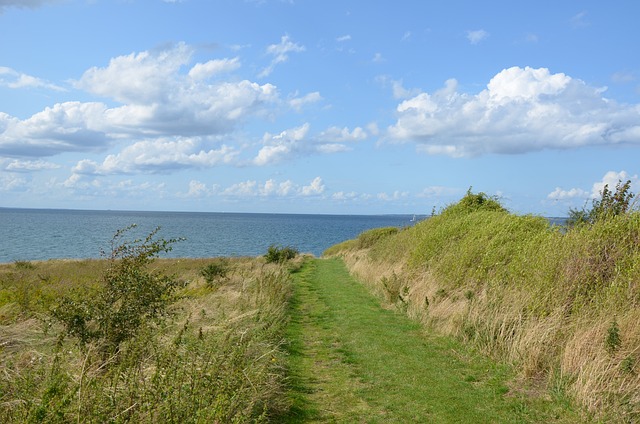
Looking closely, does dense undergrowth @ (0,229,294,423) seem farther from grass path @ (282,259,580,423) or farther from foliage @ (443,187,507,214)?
foliage @ (443,187,507,214)

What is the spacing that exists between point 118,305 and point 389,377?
4.92 meters

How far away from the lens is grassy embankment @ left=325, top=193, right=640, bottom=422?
21.9 ft

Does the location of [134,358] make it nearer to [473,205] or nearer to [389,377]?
[389,377]

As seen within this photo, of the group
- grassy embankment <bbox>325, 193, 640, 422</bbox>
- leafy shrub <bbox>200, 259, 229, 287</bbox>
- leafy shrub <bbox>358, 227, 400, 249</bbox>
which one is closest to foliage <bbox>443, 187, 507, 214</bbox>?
grassy embankment <bbox>325, 193, 640, 422</bbox>

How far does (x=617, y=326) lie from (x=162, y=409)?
20.8 ft

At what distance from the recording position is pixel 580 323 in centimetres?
794

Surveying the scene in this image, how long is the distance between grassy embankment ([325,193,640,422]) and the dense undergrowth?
3.96m

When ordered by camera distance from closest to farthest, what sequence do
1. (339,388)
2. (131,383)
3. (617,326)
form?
(131,383) → (617,326) → (339,388)

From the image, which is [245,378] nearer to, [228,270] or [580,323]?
[580,323]

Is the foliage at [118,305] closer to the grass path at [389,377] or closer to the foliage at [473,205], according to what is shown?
the grass path at [389,377]

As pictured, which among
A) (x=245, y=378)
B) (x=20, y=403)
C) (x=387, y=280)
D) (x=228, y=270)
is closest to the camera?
(x=20, y=403)

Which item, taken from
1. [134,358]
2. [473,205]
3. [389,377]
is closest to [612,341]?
[389,377]

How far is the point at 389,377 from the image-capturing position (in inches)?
331

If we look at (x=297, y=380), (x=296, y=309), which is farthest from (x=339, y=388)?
(x=296, y=309)
